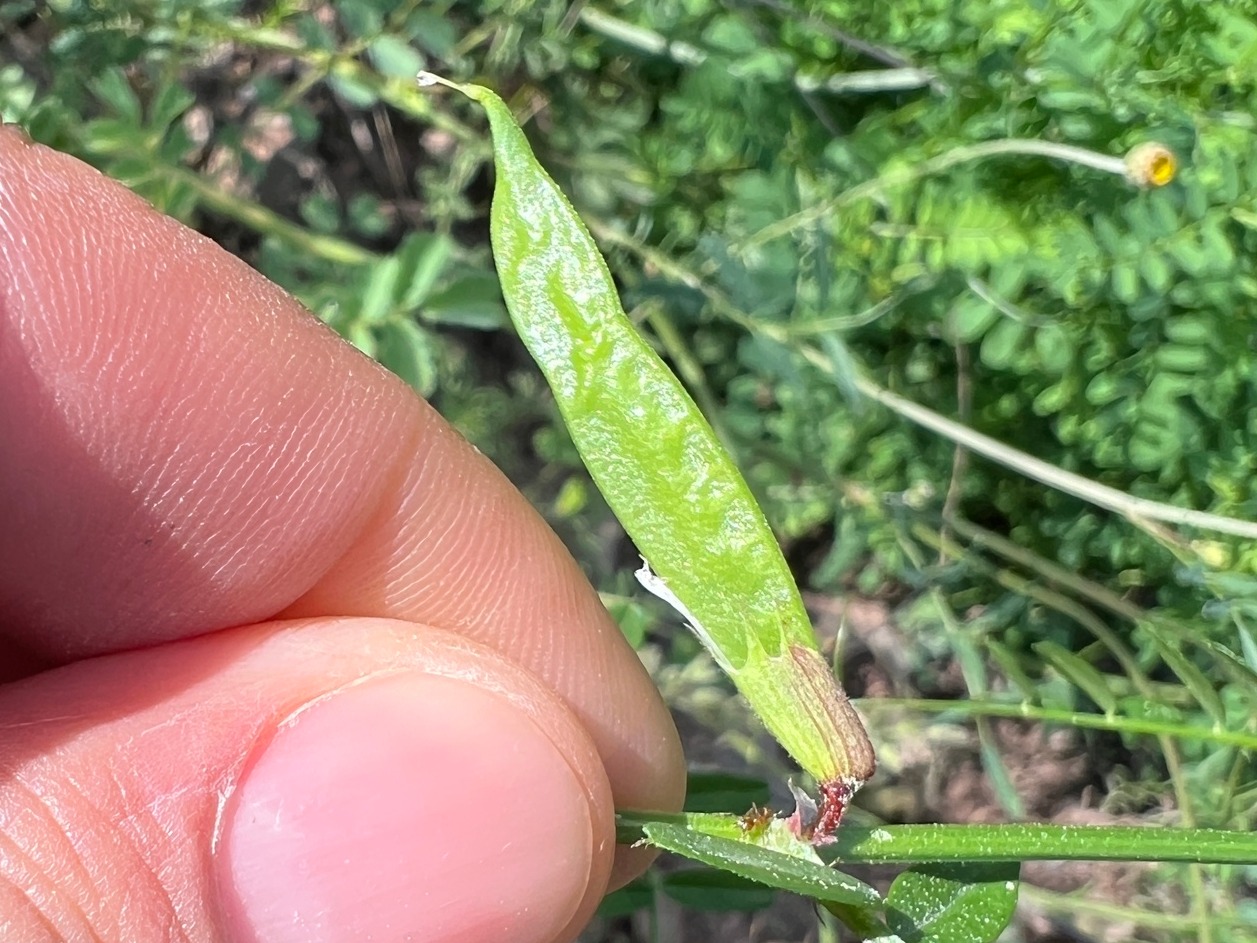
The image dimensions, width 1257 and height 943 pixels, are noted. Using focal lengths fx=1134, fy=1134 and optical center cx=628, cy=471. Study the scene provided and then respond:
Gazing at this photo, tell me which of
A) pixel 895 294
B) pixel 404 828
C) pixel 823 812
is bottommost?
pixel 404 828

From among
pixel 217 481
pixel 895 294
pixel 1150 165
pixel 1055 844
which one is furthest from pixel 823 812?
pixel 895 294

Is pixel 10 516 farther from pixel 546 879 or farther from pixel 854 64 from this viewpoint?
pixel 854 64

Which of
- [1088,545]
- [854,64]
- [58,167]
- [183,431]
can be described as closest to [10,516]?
[183,431]

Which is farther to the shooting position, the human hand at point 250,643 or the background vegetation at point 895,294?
the background vegetation at point 895,294

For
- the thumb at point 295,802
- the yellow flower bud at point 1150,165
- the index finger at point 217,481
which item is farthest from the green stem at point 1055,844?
the yellow flower bud at point 1150,165

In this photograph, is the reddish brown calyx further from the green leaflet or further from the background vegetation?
the background vegetation

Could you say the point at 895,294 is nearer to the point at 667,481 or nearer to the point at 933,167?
the point at 933,167

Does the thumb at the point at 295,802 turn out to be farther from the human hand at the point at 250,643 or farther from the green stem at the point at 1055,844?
the green stem at the point at 1055,844

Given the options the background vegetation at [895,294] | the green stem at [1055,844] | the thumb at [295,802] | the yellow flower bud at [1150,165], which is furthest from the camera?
the background vegetation at [895,294]
